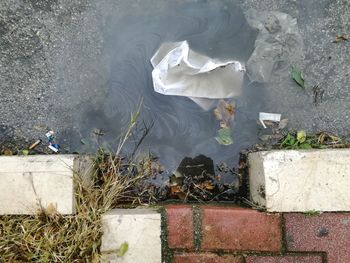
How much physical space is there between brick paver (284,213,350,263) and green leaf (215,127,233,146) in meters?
0.57

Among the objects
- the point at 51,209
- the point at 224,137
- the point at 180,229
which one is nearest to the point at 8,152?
the point at 51,209

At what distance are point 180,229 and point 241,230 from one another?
1.07ft

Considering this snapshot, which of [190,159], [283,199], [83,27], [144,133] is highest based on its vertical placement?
[83,27]

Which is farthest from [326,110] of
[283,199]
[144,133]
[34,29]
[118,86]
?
[34,29]

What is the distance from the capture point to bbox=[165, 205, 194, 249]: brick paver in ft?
7.11

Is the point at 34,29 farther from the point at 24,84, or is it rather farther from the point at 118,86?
the point at 118,86

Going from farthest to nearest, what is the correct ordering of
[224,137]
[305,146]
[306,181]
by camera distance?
1. [224,137]
2. [305,146]
3. [306,181]

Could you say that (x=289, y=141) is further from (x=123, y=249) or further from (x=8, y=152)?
(x=8, y=152)

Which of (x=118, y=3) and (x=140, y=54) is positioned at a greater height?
(x=118, y=3)

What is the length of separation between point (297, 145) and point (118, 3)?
139 cm

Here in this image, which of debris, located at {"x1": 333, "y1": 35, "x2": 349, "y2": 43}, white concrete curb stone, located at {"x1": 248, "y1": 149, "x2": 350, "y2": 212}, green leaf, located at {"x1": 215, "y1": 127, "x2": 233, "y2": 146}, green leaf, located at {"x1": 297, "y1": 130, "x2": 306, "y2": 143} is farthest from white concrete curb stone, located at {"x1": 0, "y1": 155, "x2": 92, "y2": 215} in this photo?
debris, located at {"x1": 333, "y1": 35, "x2": 349, "y2": 43}

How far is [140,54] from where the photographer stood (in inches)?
98.1

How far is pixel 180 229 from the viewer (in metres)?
2.17

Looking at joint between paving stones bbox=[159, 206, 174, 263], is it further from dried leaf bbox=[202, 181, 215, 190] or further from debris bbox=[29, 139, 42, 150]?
debris bbox=[29, 139, 42, 150]
